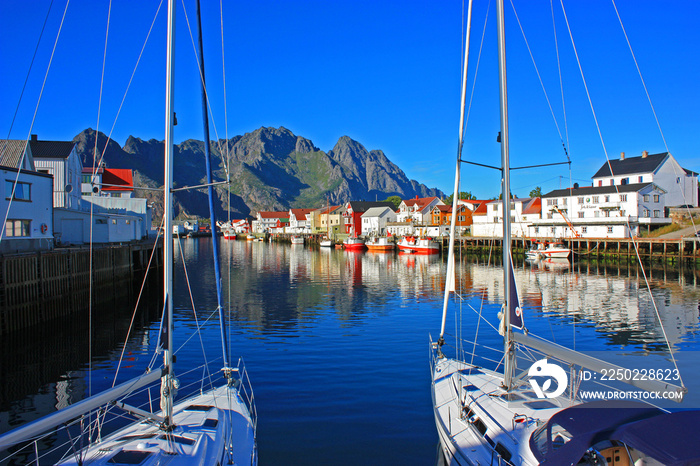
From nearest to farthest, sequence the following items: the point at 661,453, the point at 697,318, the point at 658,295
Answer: the point at 661,453, the point at 697,318, the point at 658,295

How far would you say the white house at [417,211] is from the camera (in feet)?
411

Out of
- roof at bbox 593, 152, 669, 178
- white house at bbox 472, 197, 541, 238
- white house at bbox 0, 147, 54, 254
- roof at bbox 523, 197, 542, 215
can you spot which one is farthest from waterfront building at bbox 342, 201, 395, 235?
white house at bbox 0, 147, 54, 254

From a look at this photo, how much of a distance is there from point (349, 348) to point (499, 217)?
87482 millimetres

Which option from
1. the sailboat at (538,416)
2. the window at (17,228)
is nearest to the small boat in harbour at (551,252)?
the sailboat at (538,416)

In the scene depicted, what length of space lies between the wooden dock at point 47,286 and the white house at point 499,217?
7851 centimetres

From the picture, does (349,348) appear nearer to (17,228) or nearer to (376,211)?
(17,228)

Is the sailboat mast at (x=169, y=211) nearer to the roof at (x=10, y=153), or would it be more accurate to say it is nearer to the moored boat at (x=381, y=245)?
the roof at (x=10, y=153)

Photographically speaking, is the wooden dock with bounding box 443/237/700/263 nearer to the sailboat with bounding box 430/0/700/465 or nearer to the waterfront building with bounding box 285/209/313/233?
the sailboat with bounding box 430/0/700/465

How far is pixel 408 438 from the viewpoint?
11.8 metres

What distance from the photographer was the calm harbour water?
12234 millimetres

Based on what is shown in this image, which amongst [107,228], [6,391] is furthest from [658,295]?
[107,228]

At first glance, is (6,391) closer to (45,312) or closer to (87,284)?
(45,312)

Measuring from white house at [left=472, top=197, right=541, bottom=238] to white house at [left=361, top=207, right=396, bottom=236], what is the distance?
100ft

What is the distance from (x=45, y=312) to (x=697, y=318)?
131 feet
